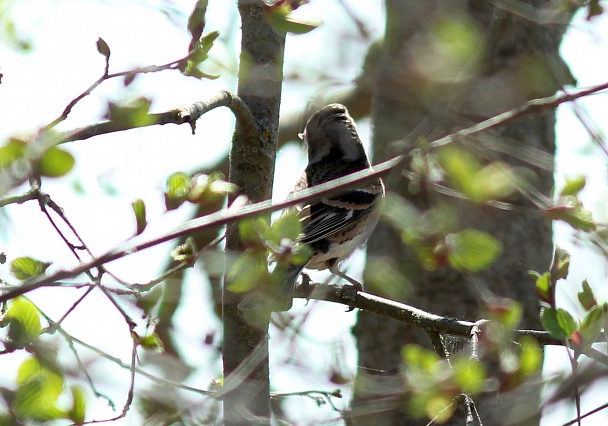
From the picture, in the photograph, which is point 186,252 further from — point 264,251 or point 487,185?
point 487,185

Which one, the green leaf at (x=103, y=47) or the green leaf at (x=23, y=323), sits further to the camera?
the green leaf at (x=103, y=47)

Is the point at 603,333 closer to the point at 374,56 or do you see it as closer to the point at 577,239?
the point at 577,239

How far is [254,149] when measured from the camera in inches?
145

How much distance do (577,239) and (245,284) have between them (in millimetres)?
1023

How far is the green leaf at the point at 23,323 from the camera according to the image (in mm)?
2057

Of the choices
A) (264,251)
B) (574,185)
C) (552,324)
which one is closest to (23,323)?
(264,251)

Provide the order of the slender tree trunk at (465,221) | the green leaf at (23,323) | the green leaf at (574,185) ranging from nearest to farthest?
the green leaf at (23,323), the green leaf at (574,185), the slender tree trunk at (465,221)

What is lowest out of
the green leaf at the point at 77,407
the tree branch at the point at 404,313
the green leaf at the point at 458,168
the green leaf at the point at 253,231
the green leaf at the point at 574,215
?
the tree branch at the point at 404,313

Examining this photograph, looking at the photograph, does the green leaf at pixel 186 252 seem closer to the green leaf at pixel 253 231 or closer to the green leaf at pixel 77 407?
the green leaf at pixel 253 231

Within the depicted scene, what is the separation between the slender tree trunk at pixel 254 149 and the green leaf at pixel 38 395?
139 centimetres

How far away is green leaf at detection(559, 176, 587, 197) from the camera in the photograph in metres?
2.18

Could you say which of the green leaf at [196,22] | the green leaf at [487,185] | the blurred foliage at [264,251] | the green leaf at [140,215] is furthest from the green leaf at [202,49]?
the green leaf at [487,185]

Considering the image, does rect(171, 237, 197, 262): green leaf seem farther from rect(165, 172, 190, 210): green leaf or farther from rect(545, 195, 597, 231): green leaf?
rect(545, 195, 597, 231): green leaf

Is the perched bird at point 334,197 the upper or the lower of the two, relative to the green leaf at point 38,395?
lower
